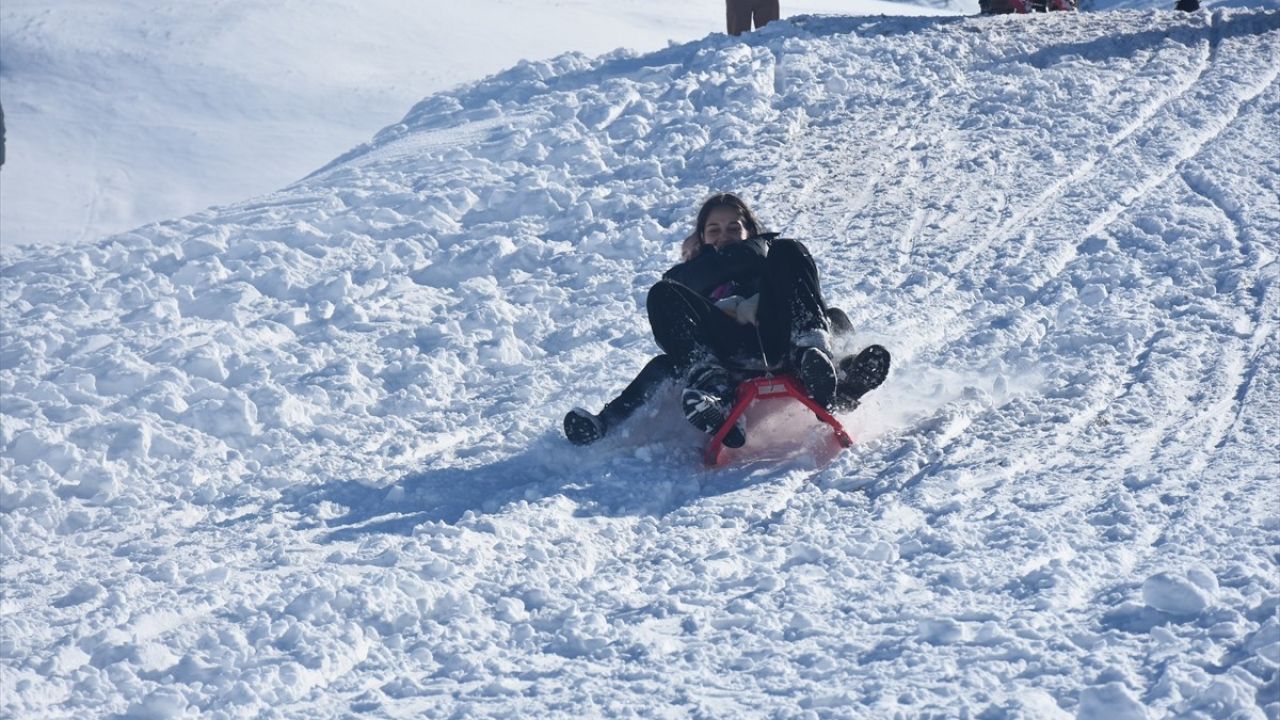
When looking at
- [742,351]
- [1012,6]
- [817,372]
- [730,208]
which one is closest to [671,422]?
[742,351]

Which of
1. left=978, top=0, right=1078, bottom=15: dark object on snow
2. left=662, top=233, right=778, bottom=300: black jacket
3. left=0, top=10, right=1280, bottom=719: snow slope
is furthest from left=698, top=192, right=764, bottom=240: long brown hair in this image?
left=978, top=0, right=1078, bottom=15: dark object on snow

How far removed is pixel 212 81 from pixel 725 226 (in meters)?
10.1

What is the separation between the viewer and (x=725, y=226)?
19.3 feet

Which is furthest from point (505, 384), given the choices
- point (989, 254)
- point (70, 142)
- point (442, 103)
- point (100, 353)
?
point (70, 142)

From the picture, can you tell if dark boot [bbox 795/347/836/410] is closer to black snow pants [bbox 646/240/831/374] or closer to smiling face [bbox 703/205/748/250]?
black snow pants [bbox 646/240/831/374]

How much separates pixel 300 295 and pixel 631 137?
275 centimetres

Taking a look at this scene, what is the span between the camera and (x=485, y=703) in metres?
3.58

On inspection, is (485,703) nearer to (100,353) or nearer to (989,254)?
(100,353)

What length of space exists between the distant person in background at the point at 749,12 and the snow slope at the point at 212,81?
12.7 ft

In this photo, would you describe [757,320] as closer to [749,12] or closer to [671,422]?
[671,422]

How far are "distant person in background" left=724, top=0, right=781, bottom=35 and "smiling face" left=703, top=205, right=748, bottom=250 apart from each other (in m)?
5.88

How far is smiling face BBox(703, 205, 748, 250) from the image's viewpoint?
5883 millimetres

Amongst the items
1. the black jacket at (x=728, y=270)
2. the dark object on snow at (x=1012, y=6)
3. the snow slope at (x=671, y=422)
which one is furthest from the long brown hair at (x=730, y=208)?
the dark object on snow at (x=1012, y=6)

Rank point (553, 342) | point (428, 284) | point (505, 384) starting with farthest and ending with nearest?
point (428, 284) → point (553, 342) → point (505, 384)
